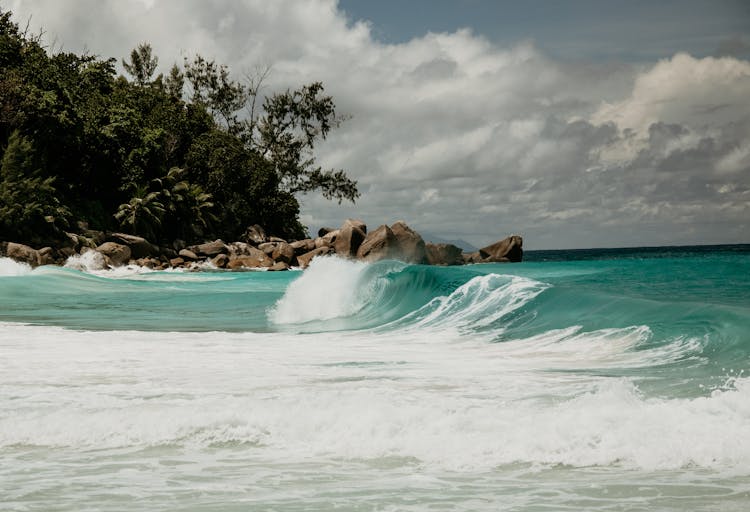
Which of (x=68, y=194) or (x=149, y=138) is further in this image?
(x=149, y=138)

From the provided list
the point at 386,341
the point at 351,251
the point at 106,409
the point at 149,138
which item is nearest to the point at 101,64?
the point at 149,138

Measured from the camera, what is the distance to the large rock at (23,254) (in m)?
33.2

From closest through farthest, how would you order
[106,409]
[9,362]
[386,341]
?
[106,409] → [9,362] → [386,341]

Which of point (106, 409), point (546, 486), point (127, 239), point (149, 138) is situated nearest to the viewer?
point (546, 486)

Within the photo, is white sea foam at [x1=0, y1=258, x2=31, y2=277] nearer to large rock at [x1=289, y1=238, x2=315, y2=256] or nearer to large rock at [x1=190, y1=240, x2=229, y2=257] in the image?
large rock at [x1=190, y1=240, x2=229, y2=257]

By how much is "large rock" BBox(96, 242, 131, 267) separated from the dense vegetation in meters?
2.22

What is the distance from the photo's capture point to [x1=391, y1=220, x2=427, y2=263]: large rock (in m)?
40.9

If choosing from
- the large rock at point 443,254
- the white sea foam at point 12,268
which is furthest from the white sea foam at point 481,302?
the large rock at point 443,254

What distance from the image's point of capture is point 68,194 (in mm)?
42281

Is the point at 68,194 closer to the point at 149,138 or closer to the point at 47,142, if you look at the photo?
the point at 47,142

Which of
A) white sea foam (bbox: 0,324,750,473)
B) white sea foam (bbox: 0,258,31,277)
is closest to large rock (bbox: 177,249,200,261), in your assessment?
white sea foam (bbox: 0,258,31,277)

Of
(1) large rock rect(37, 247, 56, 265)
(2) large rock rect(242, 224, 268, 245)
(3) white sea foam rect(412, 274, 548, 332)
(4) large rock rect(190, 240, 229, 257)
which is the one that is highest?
(2) large rock rect(242, 224, 268, 245)

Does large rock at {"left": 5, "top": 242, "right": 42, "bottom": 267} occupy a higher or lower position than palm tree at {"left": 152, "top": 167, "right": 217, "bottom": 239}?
lower

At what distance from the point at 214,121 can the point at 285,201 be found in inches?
351
